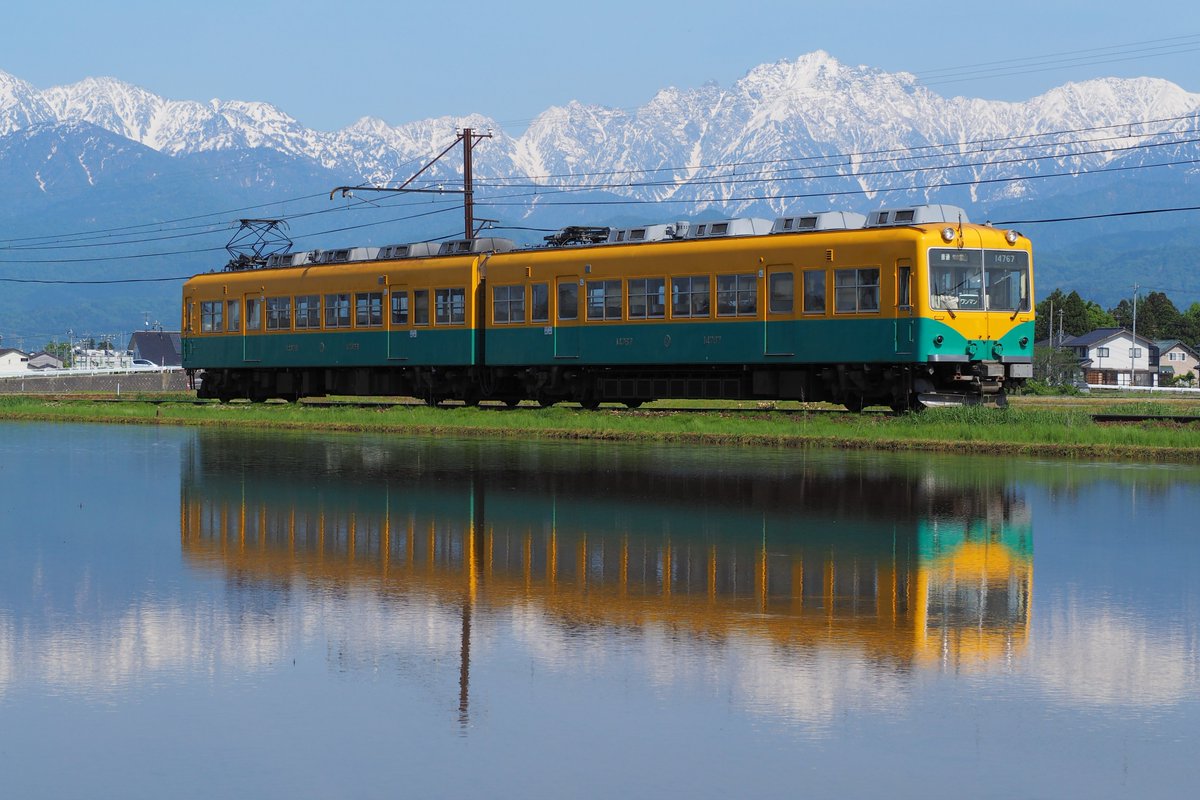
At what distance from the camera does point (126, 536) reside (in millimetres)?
15023

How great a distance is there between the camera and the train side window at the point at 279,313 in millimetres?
45406

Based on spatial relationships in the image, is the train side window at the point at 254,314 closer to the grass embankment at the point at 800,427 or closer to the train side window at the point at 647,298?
the grass embankment at the point at 800,427

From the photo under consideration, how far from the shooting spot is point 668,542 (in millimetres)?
14430

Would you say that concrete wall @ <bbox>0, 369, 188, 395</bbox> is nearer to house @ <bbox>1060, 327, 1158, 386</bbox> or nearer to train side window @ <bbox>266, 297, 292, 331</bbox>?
train side window @ <bbox>266, 297, 292, 331</bbox>

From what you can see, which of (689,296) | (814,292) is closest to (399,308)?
(689,296)

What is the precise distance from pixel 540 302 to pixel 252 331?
12.1m

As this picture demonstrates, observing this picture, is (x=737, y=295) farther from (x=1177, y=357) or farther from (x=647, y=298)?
(x=1177, y=357)

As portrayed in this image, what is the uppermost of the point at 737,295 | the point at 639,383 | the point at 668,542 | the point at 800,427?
the point at 737,295

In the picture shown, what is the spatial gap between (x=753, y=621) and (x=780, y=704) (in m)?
2.24

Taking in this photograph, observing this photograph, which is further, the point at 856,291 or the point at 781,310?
the point at 781,310

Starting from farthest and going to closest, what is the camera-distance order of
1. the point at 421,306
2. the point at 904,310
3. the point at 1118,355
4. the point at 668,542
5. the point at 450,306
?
1. the point at 1118,355
2. the point at 421,306
3. the point at 450,306
4. the point at 904,310
5. the point at 668,542

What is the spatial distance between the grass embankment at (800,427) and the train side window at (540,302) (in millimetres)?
2838

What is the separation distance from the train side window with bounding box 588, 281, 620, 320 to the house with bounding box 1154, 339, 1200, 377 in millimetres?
140078

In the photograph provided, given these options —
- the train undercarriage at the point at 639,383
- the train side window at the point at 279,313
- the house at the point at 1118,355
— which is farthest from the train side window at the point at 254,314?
the house at the point at 1118,355
